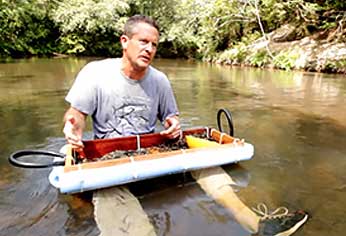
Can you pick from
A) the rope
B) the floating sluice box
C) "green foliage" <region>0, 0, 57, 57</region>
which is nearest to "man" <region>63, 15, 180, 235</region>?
the floating sluice box

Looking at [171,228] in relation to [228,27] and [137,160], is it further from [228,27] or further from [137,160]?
[228,27]

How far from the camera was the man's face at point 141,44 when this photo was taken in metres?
3.13

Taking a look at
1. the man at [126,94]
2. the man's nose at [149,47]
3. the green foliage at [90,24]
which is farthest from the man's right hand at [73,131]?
the green foliage at [90,24]

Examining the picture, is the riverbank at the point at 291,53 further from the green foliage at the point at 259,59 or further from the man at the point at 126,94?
the man at the point at 126,94

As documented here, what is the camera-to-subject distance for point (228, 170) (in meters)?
3.75

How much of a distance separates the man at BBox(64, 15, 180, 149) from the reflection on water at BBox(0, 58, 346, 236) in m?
0.56

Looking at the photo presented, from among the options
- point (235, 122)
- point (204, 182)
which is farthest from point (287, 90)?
point (204, 182)

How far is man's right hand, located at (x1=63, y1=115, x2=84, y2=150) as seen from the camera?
3.05 meters

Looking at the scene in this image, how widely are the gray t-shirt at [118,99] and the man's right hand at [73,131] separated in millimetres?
134

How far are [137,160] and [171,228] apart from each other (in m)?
0.64

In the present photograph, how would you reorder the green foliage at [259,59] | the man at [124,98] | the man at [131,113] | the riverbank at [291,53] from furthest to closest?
the green foliage at [259,59]
the riverbank at [291,53]
the man at [124,98]
the man at [131,113]

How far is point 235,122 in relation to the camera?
614 centimetres

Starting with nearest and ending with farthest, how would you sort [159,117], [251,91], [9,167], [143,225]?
[143,225] → [159,117] → [9,167] → [251,91]

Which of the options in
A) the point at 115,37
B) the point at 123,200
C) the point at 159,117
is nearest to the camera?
the point at 123,200
